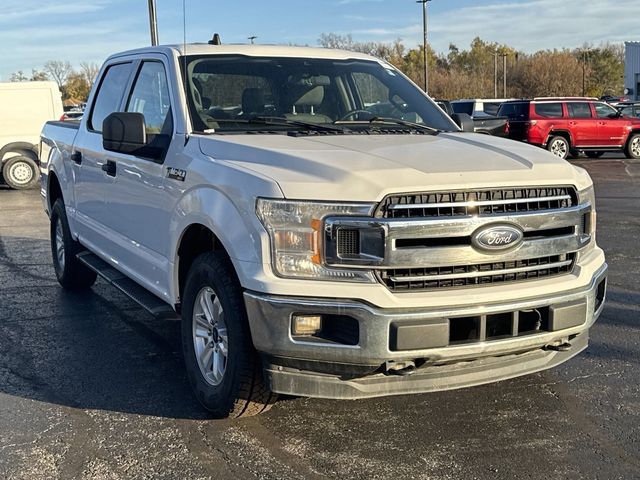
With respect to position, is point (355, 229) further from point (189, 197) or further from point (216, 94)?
point (216, 94)

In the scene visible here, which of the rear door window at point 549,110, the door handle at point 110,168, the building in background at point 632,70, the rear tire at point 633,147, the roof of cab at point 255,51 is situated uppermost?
the building in background at point 632,70

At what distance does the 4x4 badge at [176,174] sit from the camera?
13.7 ft

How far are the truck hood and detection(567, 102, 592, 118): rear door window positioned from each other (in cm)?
1915

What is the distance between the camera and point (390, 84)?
5.45 meters

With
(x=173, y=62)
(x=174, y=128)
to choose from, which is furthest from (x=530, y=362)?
(x=173, y=62)

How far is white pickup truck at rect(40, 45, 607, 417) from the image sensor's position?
11.0 ft

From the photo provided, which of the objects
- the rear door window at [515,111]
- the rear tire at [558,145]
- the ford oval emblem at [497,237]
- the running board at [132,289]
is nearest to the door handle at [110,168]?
the running board at [132,289]

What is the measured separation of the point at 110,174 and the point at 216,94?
1092 millimetres

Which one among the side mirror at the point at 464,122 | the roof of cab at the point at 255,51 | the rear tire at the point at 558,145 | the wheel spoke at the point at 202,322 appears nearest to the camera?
the wheel spoke at the point at 202,322

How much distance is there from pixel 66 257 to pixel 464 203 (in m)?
4.66

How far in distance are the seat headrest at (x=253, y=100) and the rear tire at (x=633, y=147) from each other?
2037 centimetres

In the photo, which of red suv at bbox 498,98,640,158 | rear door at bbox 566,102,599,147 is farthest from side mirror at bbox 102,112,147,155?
rear door at bbox 566,102,599,147

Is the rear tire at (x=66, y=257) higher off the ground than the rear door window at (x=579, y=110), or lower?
lower

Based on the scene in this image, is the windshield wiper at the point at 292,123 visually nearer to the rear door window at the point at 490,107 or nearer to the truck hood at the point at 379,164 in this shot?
the truck hood at the point at 379,164
